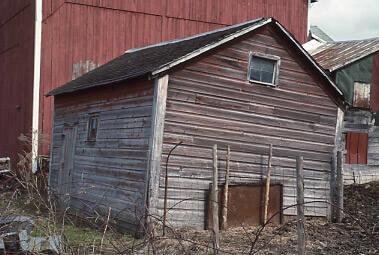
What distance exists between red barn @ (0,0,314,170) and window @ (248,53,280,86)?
863 cm

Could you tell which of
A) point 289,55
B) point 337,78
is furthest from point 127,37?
point 289,55

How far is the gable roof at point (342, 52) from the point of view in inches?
773

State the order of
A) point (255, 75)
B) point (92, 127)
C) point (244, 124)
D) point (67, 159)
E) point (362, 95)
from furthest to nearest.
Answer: point (362, 95)
point (67, 159)
point (92, 127)
point (255, 75)
point (244, 124)

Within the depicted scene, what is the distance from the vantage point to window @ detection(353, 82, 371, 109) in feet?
67.2

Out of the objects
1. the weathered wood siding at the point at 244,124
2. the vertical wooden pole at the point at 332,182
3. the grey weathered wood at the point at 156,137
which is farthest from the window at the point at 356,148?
the grey weathered wood at the point at 156,137

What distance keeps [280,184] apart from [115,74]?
4.36 m

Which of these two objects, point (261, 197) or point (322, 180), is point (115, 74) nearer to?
point (261, 197)

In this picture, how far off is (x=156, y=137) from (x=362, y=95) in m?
11.5

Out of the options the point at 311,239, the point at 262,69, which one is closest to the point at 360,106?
the point at 262,69

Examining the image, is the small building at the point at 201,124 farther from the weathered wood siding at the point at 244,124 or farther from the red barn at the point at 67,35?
the red barn at the point at 67,35

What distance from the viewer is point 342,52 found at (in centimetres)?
2088

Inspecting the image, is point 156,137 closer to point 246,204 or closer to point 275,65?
point 246,204

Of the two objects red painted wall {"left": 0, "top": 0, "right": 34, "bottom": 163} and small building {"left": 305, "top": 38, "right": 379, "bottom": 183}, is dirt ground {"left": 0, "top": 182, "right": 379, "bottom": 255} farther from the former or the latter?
red painted wall {"left": 0, "top": 0, "right": 34, "bottom": 163}

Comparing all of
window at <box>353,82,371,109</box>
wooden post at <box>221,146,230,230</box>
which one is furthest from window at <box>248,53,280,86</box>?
window at <box>353,82,371,109</box>
